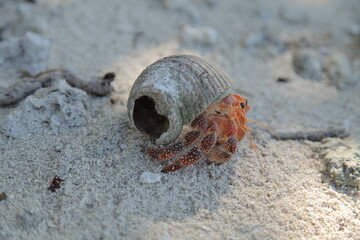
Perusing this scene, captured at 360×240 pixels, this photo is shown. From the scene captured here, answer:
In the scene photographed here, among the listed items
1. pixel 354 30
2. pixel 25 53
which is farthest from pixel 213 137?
pixel 354 30

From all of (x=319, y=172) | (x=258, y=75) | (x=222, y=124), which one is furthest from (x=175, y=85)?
(x=258, y=75)

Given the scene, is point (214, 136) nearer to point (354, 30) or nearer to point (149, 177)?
point (149, 177)

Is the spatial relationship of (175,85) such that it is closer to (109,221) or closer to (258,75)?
(109,221)

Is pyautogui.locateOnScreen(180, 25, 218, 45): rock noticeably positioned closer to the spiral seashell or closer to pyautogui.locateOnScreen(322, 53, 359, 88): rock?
pyautogui.locateOnScreen(322, 53, 359, 88): rock

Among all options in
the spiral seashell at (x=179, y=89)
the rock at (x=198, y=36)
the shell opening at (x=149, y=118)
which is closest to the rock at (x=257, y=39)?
the rock at (x=198, y=36)

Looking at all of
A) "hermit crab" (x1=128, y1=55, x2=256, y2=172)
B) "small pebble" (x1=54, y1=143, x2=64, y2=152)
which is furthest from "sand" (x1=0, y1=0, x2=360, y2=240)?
"hermit crab" (x1=128, y1=55, x2=256, y2=172)

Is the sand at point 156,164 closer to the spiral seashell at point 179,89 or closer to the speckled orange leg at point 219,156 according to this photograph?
the speckled orange leg at point 219,156
